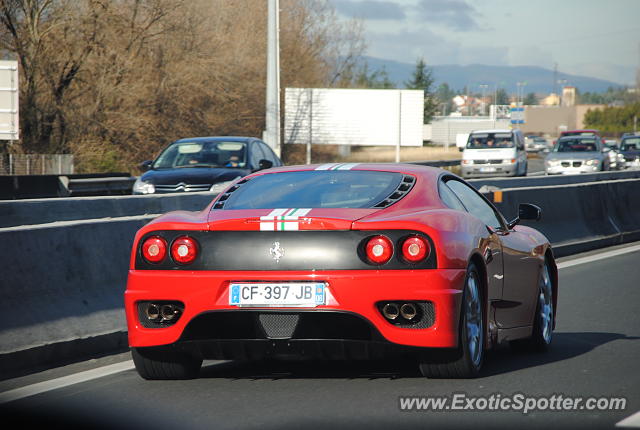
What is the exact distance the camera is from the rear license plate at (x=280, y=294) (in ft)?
20.4

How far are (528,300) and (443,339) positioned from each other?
189cm

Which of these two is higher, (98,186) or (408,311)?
(408,311)

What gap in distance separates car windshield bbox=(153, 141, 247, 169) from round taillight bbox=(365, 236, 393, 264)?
13.9m

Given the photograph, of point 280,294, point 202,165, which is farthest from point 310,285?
point 202,165

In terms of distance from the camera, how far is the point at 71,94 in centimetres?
3856

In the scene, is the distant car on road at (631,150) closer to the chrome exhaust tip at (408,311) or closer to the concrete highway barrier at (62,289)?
the concrete highway barrier at (62,289)

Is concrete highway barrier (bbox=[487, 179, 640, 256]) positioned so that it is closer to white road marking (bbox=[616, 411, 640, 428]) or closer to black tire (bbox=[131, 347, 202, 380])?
black tire (bbox=[131, 347, 202, 380])

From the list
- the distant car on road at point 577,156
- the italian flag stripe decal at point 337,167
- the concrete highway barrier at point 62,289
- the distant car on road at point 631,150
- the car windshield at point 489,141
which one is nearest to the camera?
the concrete highway barrier at point 62,289

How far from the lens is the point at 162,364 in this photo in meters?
6.84

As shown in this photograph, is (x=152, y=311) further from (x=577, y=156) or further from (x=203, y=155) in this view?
(x=577, y=156)

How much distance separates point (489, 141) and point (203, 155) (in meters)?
23.2

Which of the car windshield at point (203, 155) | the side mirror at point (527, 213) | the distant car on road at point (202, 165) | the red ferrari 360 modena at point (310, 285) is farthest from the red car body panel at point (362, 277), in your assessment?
the car windshield at point (203, 155)

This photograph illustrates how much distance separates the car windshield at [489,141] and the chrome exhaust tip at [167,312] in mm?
35875

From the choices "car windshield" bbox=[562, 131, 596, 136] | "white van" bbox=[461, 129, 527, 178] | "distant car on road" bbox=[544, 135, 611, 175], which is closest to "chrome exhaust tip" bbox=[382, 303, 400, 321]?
"distant car on road" bbox=[544, 135, 611, 175]
